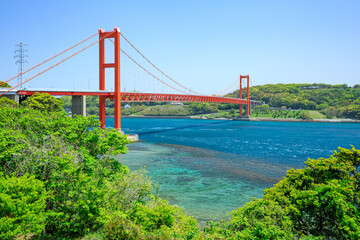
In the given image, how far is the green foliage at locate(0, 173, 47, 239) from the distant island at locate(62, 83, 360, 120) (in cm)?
12458

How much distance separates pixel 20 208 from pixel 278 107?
5863 inches

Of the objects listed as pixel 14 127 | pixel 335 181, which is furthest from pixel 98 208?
pixel 335 181

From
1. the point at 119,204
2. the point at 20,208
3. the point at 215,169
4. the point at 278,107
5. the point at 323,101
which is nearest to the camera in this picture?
the point at 20,208

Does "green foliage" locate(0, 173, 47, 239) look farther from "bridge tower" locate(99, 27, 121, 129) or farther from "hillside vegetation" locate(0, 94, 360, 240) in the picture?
"bridge tower" locate(99, 27, 121, 129)

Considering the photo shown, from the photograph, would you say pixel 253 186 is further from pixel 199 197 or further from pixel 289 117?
pixel 289 117

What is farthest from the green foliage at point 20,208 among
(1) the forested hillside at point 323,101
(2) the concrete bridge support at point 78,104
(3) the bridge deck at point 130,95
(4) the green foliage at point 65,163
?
(1) the forested hillside at point 323,101

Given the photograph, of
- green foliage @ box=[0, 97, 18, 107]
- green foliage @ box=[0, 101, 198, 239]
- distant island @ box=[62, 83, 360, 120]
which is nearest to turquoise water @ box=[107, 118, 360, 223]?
green foliage @ box=[0, 101, 198, 239]

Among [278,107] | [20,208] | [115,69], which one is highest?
[115,69]

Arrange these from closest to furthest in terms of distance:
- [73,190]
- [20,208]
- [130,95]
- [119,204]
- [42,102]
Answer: [20,208] < [73,190] < [119,204] < [42,102] < [130,95]

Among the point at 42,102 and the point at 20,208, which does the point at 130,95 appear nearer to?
the point at 42,102

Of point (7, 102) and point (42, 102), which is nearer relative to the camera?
point (7, 102)

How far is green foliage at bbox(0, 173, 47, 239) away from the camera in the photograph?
10.7 metres

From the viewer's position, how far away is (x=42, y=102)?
50750 mm

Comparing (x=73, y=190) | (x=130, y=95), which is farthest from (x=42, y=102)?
(x=73, y=190)
